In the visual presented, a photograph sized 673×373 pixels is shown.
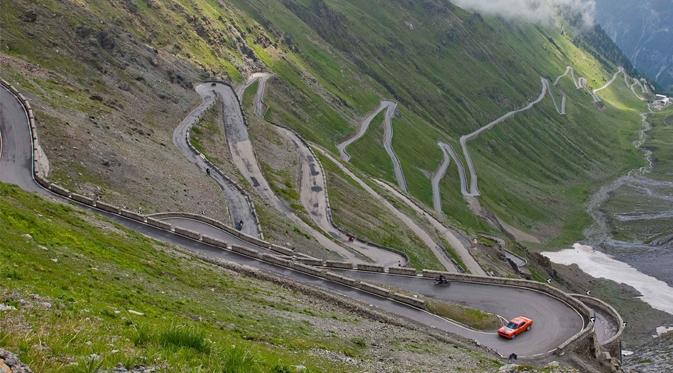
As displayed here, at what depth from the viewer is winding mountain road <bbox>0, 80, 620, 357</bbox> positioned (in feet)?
155

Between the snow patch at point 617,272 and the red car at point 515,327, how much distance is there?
290 ft

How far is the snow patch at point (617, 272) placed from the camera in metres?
128

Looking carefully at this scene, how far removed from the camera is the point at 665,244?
562 feet

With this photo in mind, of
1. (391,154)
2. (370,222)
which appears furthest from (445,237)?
(391,154)

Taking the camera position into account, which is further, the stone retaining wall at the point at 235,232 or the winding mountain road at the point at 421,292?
the stone retaining wall at the point at 235,232

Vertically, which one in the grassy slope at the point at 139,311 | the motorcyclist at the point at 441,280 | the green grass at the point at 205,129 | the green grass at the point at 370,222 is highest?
the green grass at the point at 205,129

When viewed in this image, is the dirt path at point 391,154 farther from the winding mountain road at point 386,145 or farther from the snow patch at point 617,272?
the snow patch at point 617,272

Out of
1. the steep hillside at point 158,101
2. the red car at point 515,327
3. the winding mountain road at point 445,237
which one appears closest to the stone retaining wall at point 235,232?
the steep hillside at point 158,101

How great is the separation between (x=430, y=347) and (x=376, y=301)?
38.6 feet

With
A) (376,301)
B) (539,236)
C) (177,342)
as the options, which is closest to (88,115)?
(376,301)

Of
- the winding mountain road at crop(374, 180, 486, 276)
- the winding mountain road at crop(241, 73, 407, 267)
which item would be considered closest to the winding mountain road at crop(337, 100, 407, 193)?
the winding mountain road at crop(374, 180, 486, 276)

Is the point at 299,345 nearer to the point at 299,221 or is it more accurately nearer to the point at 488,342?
the point at 488,342

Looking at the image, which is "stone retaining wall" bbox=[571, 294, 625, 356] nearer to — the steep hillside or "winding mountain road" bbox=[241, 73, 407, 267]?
"winding mountain road" bbox=[241, 73, 407, 267]

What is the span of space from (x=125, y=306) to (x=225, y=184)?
57315 millimetres
